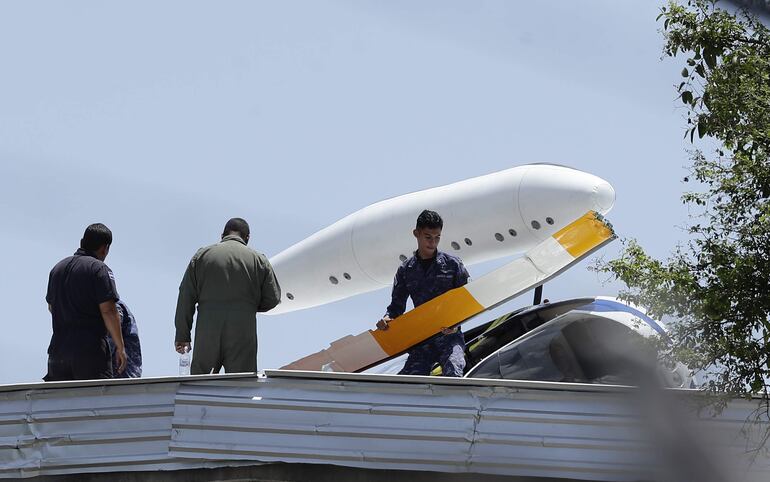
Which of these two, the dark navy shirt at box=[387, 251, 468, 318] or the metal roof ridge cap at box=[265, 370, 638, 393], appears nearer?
the metal roof ridge cap at box=[265, 370, 638, 393]

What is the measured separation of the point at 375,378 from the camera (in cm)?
1060

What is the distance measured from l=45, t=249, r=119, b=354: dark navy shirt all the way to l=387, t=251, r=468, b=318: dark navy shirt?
312 cm

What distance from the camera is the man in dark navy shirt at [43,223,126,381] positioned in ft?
38.7

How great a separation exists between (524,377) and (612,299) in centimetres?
150

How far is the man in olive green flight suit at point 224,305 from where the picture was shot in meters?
11.9

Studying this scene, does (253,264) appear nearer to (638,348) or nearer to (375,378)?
(375,378)

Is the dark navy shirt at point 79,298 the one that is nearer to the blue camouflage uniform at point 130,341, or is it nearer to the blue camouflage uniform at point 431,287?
the blue camouflage uniform at point 130,341

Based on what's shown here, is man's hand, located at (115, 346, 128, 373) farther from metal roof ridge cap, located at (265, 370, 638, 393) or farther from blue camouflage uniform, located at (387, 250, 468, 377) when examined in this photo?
blue camouflage uniform, located at (387, 250, 468, 377)

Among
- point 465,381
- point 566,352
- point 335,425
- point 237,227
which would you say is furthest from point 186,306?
point 566,352

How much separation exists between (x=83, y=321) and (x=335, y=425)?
292cm

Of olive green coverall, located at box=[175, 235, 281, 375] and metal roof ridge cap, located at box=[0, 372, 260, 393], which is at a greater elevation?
olive green coverall, located at box=[175, 235, 281, 375]

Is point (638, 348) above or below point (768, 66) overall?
below

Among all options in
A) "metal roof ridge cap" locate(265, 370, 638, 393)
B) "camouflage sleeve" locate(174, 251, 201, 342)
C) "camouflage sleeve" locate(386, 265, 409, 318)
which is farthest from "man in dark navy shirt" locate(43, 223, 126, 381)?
"camouflage sleeve" locate(386, 265, 409, 318)

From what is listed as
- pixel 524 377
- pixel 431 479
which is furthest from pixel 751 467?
pixel 524 377
